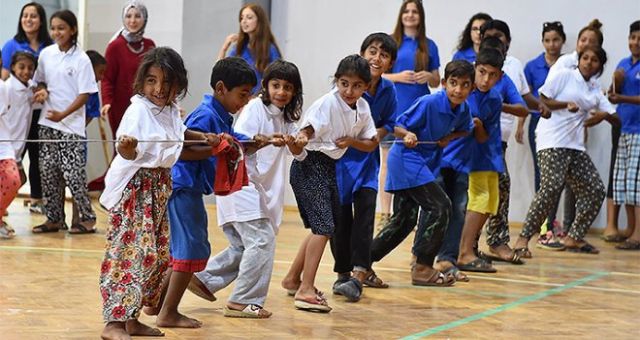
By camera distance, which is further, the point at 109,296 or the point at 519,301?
the point at 519,301

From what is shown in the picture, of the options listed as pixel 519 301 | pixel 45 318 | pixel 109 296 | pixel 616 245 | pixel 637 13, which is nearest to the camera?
pixel 109 296

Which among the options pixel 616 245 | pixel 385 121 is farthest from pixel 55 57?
pixel 616 245

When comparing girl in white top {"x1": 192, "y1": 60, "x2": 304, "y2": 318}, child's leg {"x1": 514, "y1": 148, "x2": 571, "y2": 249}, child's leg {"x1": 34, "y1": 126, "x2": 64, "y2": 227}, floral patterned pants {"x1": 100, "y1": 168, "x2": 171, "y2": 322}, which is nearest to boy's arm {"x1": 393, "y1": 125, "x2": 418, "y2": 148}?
girl in white top {"x1": 192, "y1": 60, "x2": 304, "y2": 318}

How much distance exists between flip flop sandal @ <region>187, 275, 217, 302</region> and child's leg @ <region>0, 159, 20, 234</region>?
2.83 metres

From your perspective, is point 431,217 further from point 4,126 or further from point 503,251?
point 4,126

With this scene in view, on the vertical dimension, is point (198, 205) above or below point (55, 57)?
below

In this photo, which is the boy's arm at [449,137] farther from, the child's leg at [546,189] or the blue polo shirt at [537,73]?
the blue polo shirt at [537,73]

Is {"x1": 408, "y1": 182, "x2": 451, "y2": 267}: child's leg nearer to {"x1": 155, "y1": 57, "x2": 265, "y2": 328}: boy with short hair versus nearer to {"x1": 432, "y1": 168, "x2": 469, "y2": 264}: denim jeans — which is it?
{"x1": 432, "y1": 168, "x2": 469, "y2": 264}: denim jeans

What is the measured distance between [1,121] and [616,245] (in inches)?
185

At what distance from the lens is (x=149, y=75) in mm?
4191

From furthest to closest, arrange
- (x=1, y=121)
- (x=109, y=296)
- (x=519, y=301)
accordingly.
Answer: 1. (x=1, y=121)
2. (x=519, y=301)
3. (x=109, y=296)

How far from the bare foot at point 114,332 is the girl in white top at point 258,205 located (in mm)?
747

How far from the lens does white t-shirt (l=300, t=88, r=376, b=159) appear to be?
5082mm

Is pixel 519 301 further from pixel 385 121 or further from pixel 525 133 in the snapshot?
pixel 525 133
